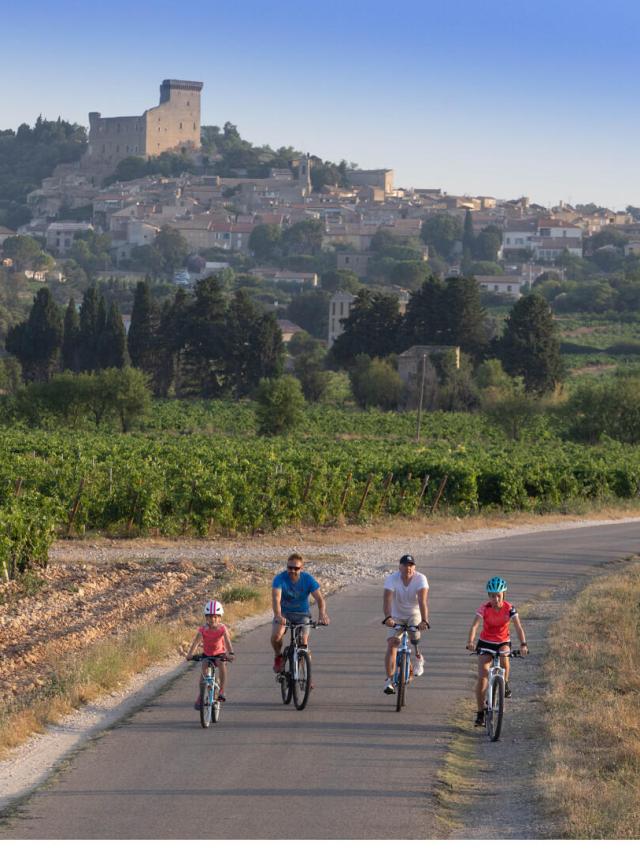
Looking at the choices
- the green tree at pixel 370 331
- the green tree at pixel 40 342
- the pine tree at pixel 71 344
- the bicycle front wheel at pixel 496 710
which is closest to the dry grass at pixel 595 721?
the bicycle front wheel at pixel 496 710

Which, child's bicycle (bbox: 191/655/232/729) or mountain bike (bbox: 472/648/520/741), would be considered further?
child's bicycle (bbox: 191/655/232/729)

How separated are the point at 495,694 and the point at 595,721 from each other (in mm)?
967

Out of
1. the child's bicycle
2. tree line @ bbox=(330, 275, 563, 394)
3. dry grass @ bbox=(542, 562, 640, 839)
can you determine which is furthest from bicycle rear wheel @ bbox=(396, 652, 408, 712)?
tree line @ bbox=(330, 275, 563, 394)

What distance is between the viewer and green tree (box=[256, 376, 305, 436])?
64125mm

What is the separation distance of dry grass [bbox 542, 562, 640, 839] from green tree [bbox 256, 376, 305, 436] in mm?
43852

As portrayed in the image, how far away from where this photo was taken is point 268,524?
32219mm

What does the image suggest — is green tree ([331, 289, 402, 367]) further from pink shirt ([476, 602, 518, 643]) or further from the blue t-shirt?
pink shirt ([476, 602, 518, 643])

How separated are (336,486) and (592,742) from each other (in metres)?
Answer: 22.3

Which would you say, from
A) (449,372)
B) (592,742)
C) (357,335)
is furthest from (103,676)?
(357,335)

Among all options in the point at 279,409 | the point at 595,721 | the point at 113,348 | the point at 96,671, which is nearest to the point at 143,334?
the point at 113,348

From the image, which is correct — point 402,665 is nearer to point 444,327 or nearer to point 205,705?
point 205,705

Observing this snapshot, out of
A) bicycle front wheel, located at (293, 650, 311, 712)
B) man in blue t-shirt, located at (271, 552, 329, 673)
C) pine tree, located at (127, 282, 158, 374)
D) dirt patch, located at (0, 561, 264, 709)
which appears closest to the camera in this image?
man in blue t-shirt, located at (271, 552, 329, 673)

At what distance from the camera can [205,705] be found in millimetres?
12172
